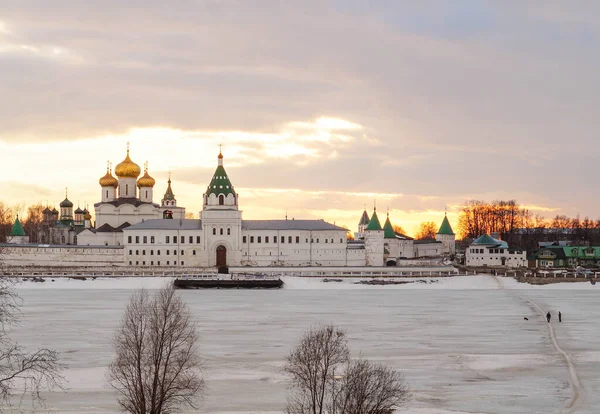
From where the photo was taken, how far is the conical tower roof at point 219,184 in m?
87.9

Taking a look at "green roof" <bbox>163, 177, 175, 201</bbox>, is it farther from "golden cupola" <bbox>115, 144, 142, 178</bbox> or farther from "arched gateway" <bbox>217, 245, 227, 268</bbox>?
"arched gateway" <bbox>217, 245, 227, 268</bbox>

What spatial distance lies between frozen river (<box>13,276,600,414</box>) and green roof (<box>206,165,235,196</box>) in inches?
1018

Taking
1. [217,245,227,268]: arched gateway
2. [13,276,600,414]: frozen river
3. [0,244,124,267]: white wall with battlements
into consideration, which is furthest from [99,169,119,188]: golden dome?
[13,276,600,414]: frozen river

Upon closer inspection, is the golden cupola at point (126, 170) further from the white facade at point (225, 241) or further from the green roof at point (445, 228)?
the green roof at point (445, 228)

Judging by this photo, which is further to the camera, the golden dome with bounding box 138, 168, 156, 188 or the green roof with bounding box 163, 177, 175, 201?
the green roof with bounding box 163, 177, 175, 201

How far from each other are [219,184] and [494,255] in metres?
26.7

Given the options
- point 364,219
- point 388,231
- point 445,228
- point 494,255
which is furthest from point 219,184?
point 364,219

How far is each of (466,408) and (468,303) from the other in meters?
30.3

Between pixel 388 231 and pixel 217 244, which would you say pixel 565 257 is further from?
pixel 217 244

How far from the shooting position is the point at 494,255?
91.6 m

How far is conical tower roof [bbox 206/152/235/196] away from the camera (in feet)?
289

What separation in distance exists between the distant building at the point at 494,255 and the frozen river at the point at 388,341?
28213 millimetres

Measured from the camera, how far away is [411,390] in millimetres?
25391

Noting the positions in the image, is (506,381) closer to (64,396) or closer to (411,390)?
(411,390)
